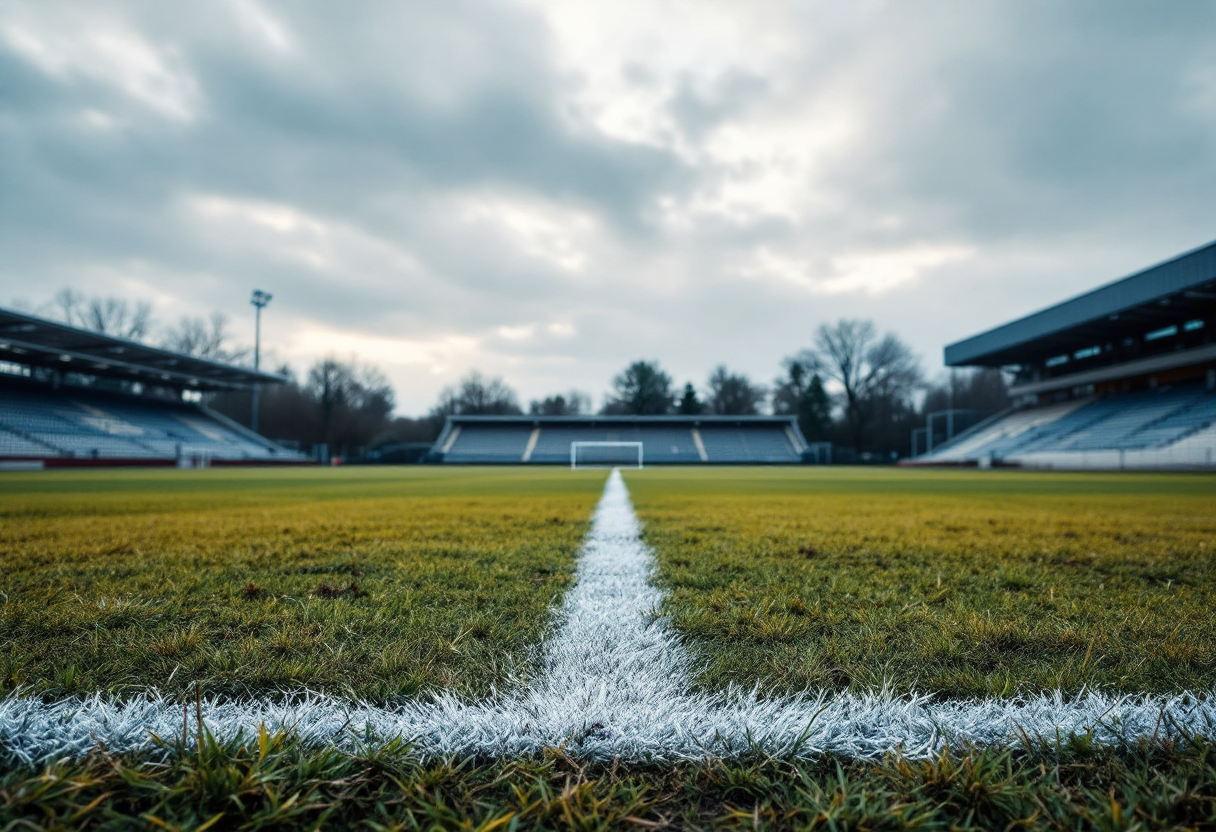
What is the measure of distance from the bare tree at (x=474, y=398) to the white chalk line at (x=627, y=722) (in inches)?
1911

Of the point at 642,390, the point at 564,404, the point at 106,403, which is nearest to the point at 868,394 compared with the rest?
the point at 642,390

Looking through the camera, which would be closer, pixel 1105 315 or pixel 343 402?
pixel 1105 315

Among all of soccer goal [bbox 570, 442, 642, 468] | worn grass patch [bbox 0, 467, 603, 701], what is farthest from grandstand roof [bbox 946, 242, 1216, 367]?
worn grass patch [bbox 0, 467, 603, 701]

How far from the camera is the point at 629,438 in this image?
37219 mm

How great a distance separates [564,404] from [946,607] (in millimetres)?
50514

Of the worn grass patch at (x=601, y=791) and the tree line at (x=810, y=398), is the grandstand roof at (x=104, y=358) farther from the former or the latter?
the worn grass patch at (x=601, y=791)

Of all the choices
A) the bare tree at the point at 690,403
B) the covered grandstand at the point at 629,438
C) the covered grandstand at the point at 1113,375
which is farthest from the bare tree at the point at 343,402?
the covered grandstand at the point at 1113,375

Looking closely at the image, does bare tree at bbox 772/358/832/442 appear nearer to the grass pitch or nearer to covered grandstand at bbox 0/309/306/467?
covered grandstand at bbox 0/309/306/467

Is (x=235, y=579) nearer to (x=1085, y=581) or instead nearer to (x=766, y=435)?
(x=1085, y=581)

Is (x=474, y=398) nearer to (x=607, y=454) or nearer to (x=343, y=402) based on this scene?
(x=343, y=402)

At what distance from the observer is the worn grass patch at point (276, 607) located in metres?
1.06

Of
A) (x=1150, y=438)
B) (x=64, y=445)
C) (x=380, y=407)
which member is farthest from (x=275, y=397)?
(x=1150, y=438)

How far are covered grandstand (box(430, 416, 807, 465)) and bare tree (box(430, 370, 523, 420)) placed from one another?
9.77 metres

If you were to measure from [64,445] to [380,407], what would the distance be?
2292 cm
